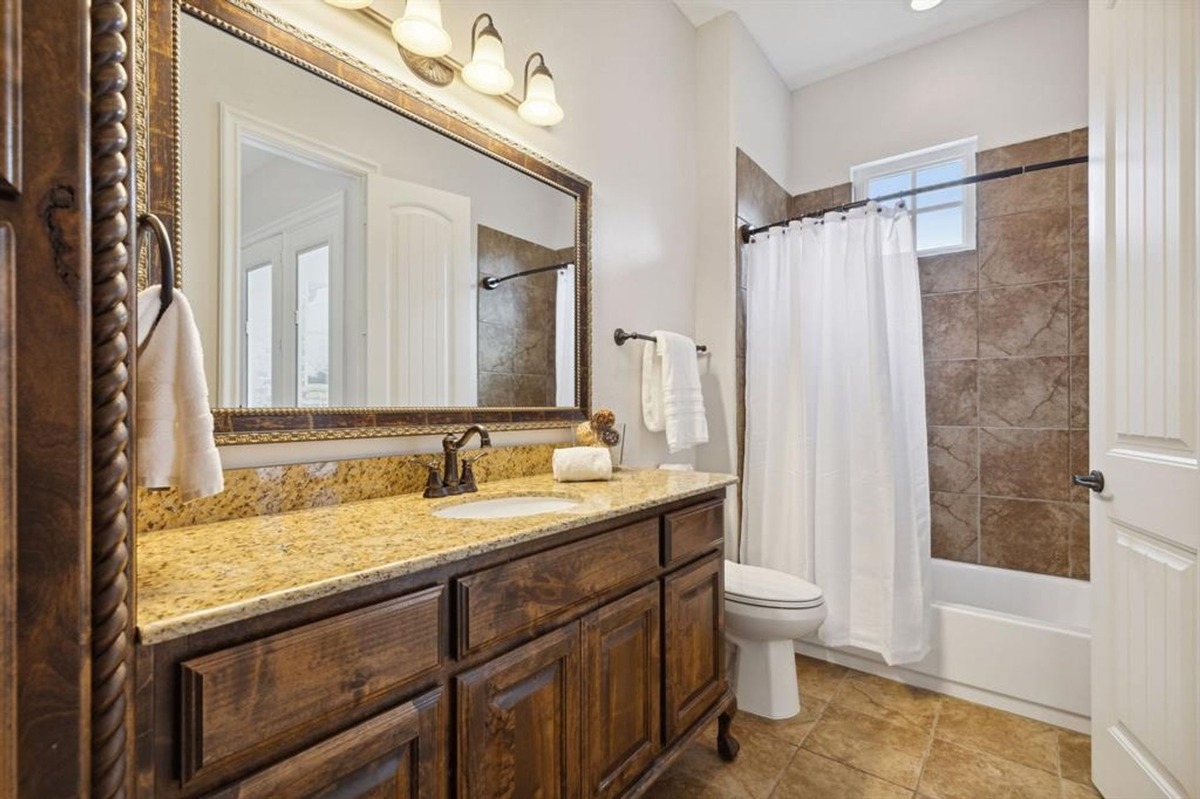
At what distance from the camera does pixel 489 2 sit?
1.63 m

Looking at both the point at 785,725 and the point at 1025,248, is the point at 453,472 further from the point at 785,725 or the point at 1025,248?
the point at 1025,248

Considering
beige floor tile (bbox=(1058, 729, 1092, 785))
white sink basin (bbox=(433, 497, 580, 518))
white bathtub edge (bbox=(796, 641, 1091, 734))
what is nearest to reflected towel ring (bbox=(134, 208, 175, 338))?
white sink basin (bbox=(433, 497, 580, 518))

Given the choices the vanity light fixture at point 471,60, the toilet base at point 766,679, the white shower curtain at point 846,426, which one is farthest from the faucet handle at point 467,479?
the white shower curtain at point 846,426

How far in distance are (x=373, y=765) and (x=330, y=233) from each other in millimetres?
1067

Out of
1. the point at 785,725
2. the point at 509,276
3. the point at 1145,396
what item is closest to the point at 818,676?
the point at 785,725

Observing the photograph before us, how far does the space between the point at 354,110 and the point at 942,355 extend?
2730 mm

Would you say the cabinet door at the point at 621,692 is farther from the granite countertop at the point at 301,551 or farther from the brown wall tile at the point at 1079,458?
the brown wall tile at the point at 1079,458

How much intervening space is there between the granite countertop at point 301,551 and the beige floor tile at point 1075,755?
5.15 feet

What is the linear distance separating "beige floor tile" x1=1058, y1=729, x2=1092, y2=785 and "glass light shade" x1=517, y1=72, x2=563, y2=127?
8.39ft

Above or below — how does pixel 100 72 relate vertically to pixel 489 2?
below

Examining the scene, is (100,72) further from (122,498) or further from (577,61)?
(577,61)

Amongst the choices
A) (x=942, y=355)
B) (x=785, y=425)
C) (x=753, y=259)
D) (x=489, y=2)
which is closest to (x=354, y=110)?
(x=489, y=2)

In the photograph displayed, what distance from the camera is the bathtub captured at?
6.26 ft

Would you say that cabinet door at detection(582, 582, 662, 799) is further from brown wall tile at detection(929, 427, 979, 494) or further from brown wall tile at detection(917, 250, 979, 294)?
brown wall tile at detection(917, 250, 979, 294)
